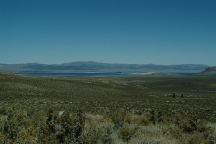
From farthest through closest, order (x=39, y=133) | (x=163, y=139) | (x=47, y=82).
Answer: (x=47, y=82) → (x=163, y=139) → (x=39, y=133)

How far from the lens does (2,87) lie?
255 feet

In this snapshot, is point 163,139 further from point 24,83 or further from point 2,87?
point 24,83

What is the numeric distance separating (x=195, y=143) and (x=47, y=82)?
3229 inches

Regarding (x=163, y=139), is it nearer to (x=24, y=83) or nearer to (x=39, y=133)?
(x=39, y=133)

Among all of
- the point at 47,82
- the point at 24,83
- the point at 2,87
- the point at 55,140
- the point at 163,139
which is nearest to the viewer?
the point at 55,140

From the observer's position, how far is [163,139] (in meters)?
17.9

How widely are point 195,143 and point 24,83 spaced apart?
75491mm

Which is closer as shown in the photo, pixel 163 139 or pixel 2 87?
pixel 163 139

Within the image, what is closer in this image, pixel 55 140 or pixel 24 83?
pixel 55 140

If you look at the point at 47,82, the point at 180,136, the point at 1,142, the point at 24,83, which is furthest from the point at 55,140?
the point at 47,82

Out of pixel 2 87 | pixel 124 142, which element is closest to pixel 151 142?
pixel 124 142

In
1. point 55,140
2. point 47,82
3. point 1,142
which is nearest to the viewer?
point 1,142

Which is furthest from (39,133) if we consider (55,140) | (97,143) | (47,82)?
(47,82)

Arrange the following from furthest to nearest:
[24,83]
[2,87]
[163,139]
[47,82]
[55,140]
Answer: [47,82] → [24,83] → [2,87] → [163,139] → [55,140]
